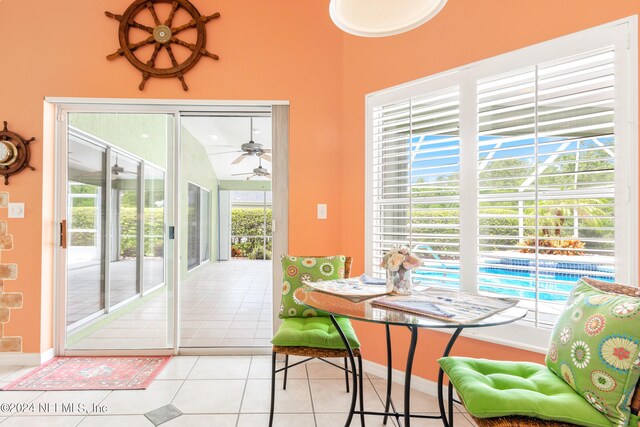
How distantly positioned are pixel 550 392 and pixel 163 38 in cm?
340

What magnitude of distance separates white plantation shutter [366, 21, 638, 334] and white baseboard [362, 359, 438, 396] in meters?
0.69

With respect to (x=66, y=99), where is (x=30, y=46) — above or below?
above

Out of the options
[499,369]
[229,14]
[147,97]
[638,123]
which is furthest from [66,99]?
[638,123]

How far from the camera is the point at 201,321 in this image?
350cm

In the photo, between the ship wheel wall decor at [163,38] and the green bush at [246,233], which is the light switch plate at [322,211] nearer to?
the ship wheel wall decor at [163,38]

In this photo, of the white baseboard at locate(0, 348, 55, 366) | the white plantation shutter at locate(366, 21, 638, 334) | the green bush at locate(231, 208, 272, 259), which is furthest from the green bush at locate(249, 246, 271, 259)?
the white plantation shutter at locate(366, 21, 638, 334)

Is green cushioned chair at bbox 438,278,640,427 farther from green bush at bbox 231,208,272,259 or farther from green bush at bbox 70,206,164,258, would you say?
green bush at bbox 231,208,272,259

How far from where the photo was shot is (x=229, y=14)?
2807mm

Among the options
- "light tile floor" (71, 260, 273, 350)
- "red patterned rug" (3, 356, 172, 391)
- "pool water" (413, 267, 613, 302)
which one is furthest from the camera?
"light tile floor" (71, 260, 273, 350)

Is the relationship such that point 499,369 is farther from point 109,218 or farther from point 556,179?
point 109,218

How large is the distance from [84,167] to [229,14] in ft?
6.18

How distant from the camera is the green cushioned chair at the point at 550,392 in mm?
1062

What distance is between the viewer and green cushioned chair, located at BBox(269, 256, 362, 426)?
1.83 metres

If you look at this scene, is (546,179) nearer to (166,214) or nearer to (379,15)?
(379,15)
